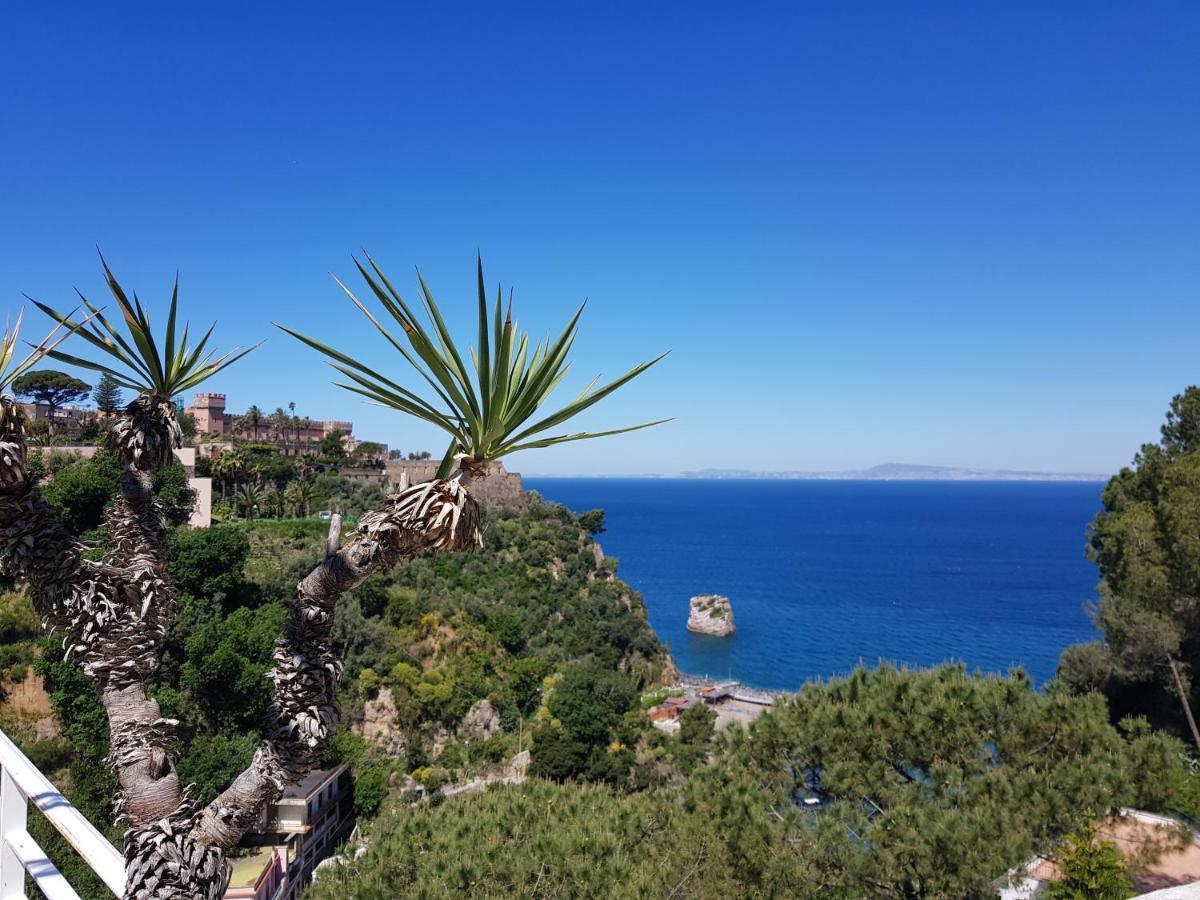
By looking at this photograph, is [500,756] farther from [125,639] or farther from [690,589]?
[690,589]

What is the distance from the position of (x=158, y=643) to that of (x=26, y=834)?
62 cm

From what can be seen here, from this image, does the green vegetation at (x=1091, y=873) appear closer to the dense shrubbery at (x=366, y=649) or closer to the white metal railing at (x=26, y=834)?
the white metal railing at (x=26, y=834)

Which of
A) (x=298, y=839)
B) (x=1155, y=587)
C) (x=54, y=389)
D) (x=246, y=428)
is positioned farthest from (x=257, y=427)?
(x=1155, y=587)

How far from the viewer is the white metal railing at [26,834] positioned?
1.75 m

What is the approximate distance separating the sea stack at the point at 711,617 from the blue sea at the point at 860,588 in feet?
2.45

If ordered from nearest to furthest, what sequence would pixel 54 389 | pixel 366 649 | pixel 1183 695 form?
pixel 1183 695 → pixel 366 649 → pixel 54 389

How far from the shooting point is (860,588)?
193 ft

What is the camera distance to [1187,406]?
15906mm

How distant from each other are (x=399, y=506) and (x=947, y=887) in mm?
5984

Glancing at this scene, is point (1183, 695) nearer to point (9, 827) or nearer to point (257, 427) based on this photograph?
point (9, 827)

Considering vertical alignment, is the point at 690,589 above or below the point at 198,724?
below

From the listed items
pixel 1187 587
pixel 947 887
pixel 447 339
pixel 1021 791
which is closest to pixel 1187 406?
pixel 1187 587

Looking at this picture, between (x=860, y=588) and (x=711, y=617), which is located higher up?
(x=711, y=617)

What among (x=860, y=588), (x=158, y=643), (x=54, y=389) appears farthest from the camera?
(x=860, y=588)
